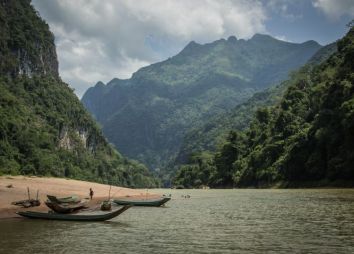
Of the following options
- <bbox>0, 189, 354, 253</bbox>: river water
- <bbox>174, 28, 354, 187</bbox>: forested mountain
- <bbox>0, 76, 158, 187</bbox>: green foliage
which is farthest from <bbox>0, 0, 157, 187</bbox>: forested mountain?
<bbox>0, 189, 354, 253</bbox>: river water

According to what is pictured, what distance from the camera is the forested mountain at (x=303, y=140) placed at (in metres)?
91.1

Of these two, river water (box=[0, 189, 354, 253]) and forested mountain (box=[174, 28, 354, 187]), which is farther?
forested mountain (box=[174, 28, 354, 187])

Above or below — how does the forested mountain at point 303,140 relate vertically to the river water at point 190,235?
above

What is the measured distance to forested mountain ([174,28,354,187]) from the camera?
91.1 m

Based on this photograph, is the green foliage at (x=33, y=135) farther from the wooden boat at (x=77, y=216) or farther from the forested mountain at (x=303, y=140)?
the wooden boat at (x=77, y=216)

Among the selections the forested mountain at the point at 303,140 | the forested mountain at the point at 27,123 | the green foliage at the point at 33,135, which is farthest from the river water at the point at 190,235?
the forested mountain at the point at 27,123

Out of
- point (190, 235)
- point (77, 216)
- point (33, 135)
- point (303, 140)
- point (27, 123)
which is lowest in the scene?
point (190, 235)

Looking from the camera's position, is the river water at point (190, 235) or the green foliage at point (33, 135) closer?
the river water at point (190, 235)

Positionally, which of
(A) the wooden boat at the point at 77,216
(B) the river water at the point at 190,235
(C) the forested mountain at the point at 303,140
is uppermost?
(C) the forested mountain at the point at 303,140

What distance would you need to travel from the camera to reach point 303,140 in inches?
4301

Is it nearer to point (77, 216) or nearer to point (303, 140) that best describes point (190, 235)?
point (77, 216)

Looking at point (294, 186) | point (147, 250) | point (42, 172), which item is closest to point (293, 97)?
point (294, 186)

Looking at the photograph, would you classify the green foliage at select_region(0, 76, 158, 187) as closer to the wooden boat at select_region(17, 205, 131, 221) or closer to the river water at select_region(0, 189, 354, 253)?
the wooden boat at select_region(17, 205, 131, 221)

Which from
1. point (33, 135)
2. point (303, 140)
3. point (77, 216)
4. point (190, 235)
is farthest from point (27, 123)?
point (190, 235)
